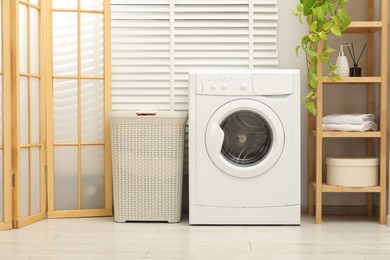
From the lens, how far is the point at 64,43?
13.1 ft

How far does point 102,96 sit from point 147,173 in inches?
23.2

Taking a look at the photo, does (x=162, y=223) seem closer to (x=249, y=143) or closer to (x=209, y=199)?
(x=209, y=199)

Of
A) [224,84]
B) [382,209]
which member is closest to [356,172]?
[382,209]

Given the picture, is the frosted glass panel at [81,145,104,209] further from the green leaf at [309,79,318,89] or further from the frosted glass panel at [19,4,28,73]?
the green leaf at [309,79,318,89]

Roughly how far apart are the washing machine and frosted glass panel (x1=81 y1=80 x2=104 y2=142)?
65 centimetres

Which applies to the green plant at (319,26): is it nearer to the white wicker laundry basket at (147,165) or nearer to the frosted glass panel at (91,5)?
the white wicker laundry basket at (147,165)

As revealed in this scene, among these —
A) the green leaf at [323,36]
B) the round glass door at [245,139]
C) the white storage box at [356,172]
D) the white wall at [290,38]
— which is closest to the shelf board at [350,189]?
the white storage box at [356,172]

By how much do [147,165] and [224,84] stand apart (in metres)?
0.66

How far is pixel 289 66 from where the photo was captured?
13.6 ft

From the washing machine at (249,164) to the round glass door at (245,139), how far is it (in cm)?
1

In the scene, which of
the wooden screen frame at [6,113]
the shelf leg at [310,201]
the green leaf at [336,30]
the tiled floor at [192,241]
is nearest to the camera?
the tiled floor at [192,241]

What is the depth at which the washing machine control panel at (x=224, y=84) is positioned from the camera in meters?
3.67

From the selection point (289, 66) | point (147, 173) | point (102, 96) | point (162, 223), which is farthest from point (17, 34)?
point (289, 66)

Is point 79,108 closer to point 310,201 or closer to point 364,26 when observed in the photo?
point 310,201
